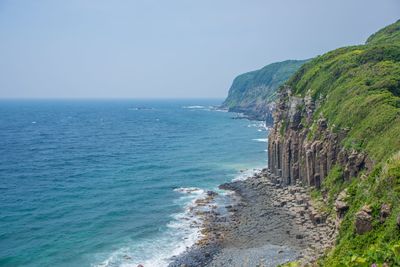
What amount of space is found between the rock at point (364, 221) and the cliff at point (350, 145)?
9 centimetres

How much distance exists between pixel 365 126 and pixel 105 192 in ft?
167

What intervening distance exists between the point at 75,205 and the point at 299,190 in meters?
41.8

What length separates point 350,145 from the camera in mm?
58625

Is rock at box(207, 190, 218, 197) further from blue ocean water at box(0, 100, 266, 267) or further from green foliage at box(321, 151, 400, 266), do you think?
green foliage at box(321, 151, 400, 266)

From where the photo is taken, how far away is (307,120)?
260ft

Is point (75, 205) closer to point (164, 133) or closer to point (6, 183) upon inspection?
point (6, 183)

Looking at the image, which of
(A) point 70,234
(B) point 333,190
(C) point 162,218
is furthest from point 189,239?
(B) point 333,190

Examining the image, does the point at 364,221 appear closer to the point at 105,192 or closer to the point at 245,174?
the point at 105,192

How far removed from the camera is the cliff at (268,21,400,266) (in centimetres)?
3562

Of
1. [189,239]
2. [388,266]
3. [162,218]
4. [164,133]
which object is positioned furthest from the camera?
[164,133]

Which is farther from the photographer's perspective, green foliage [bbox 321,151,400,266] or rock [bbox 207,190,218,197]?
rock [bbox 207,190,218,197]

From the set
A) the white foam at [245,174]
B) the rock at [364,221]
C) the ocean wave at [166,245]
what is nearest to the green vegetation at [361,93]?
the rock at [364,221]

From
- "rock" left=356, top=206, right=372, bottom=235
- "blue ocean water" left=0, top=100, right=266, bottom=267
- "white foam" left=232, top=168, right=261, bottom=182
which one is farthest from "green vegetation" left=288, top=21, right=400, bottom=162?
"blue ocean water" left=0, top=100, right=266, bottom=267

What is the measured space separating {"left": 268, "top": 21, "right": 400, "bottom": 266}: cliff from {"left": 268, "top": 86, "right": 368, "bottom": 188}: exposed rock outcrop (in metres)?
0.15
